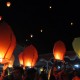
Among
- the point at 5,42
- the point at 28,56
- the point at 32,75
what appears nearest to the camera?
the point at 5,42

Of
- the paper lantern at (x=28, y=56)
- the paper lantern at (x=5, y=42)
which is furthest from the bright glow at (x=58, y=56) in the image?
the paper lantern at (x=5, y=42)

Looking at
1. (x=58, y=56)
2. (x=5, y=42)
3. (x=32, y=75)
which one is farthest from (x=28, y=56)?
(x=5, y=42)

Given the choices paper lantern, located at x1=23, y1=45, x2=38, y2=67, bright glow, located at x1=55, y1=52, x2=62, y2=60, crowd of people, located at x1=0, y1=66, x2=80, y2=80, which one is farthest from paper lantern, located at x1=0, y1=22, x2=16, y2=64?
paper lantern, located at x1=23, y1=45, x2=38, y2=67

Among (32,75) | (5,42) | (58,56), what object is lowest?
(32,75)

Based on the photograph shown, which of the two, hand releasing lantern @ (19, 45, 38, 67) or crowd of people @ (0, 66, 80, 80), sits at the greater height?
hand releasing lantern @ (19, 45, 38, 67)

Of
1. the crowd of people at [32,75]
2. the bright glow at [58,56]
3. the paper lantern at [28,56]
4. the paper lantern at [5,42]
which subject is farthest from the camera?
the paper lantern at [28,56]

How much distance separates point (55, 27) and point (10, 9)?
17.8ft

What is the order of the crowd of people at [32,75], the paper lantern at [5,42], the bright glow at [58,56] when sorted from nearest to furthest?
the paper lantern at [5,42], the crowd of people at [32,75], the bright glow at [58,56]

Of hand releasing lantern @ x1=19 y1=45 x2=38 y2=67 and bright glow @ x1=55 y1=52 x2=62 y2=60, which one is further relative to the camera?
hand releasing lantern @ x1=19 y1=45 x2=38 y2=67

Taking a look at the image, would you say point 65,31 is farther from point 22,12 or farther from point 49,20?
point 22,12

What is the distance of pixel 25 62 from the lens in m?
8.14

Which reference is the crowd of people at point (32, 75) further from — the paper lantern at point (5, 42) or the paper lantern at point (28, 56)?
the paper lantern at point (28, 56)

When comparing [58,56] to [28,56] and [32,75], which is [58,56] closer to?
[28,56]

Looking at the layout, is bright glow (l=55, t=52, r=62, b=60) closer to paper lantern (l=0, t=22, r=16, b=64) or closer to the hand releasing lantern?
the hand releasing lantern
